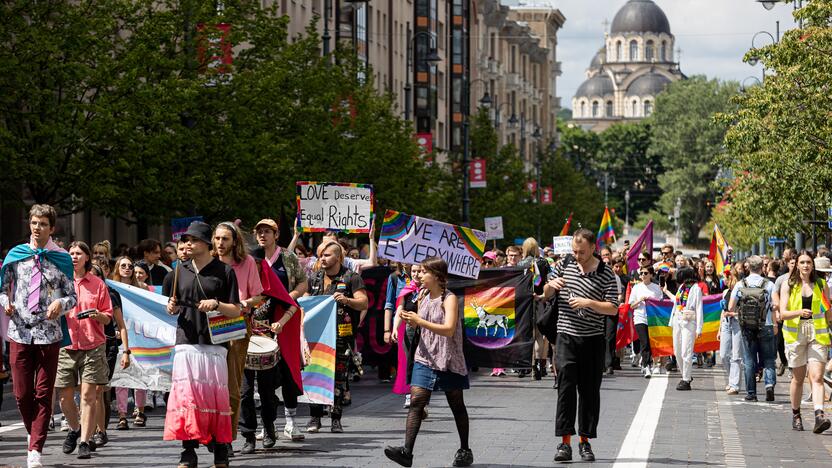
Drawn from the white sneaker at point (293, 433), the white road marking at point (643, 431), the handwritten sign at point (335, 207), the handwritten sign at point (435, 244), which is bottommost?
the white road marking at point (643, 431)

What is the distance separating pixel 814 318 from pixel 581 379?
3.77 metres

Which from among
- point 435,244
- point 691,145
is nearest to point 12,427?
point 435,244

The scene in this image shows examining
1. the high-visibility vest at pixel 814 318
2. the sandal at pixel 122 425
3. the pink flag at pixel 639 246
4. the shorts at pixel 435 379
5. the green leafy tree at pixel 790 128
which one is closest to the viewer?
the shorts at pixel 435 379

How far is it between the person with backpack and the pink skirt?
9.02m

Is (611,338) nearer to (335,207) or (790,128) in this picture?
(335,207)

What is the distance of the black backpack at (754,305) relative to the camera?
18.4 meters

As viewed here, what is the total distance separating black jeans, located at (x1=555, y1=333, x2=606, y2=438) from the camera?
12.1 meters

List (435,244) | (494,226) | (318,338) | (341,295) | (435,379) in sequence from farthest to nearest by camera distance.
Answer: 1. (494,226)
2. (435,244)
3. (318,338)
4. (341,295)
5. (435,379)

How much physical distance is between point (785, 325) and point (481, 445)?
11.7 feet

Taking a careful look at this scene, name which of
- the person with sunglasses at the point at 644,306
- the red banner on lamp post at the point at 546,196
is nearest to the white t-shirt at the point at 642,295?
the person with sunglasses at the point at 644,306

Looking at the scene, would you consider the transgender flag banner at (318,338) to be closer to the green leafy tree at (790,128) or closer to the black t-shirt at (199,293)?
the black t-shirt at (199,293)

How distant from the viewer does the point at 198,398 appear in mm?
10492

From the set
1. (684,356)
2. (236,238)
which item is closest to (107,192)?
(684,356)

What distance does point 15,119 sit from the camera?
2520 centimetres
